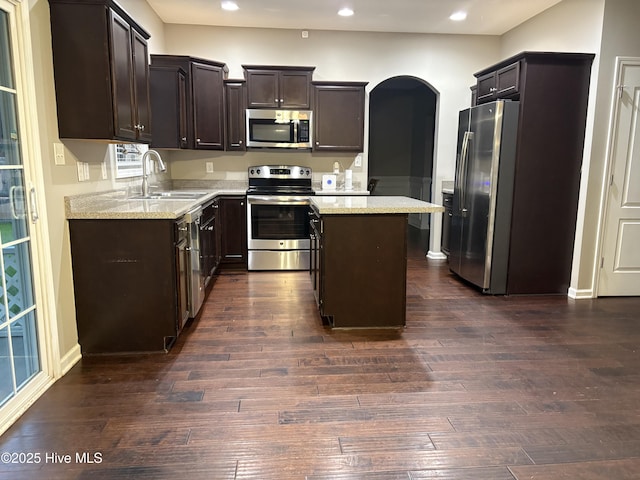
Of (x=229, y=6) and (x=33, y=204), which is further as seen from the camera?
(x=229, y=6)

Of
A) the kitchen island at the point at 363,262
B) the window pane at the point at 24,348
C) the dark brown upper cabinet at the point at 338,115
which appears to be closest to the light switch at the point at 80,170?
the window pane at the point at 24,348

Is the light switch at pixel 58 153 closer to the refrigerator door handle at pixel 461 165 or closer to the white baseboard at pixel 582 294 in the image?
the refrigerator door handle at pixel 461 165

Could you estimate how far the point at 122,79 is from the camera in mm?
2682

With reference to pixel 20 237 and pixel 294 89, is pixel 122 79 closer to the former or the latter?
pixel 20 237

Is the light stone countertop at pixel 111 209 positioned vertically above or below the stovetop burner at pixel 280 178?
below

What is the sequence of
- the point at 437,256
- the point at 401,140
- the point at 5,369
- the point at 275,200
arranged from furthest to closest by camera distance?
the point at 401,140 < the point at 437,256 < the point at 275,200 < the point at 5,369

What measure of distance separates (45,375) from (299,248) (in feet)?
9.71

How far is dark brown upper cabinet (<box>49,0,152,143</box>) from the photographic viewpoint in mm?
2398

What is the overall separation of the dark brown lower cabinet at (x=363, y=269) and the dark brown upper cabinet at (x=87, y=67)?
154 cm

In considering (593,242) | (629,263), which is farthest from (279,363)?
(629,263)

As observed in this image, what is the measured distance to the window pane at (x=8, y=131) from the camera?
6.66ft

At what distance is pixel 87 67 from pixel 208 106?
2333 millimetres

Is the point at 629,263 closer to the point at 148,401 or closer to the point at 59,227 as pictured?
the point at 148,401

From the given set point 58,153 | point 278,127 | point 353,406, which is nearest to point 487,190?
point 278,127
